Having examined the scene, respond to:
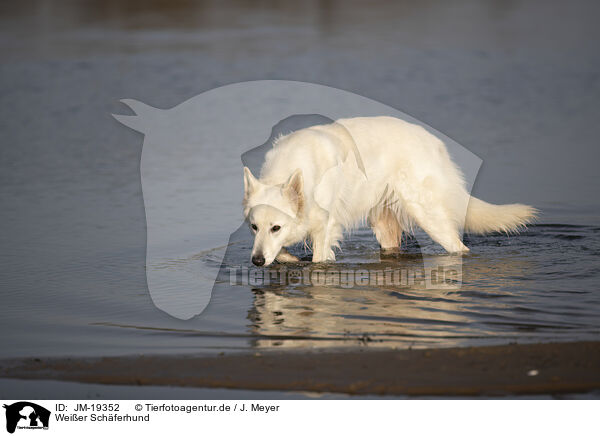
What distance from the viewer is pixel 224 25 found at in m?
23.8

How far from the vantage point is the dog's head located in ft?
23.2

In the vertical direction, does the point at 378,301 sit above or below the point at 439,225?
below

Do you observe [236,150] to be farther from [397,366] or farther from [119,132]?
[397,366]

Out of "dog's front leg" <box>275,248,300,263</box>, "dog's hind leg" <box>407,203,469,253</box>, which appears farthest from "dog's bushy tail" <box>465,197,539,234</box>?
"dog's front leg" <box>275,248,300,263</box>

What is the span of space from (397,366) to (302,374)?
58 centimetres

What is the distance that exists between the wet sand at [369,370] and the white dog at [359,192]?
2.27 m

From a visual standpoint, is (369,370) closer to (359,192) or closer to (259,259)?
(259,259)

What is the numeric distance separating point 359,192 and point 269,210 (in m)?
1.34

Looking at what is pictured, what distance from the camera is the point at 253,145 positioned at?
43.7ft

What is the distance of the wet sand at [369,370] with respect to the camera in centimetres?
434

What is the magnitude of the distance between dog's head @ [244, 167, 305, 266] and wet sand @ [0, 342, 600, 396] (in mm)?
2139
